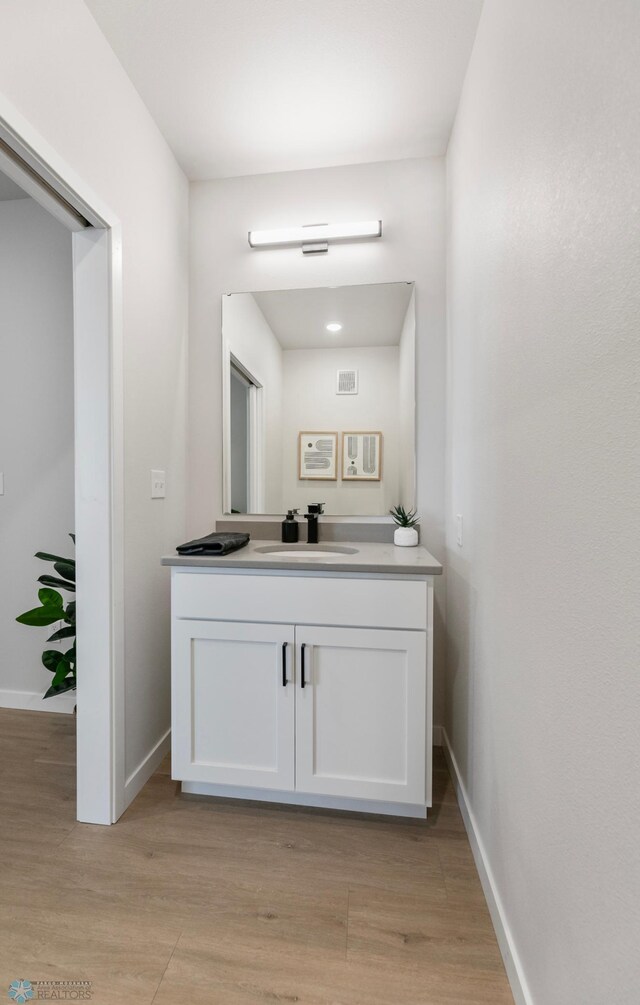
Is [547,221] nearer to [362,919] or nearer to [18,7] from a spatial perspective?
[18,7]

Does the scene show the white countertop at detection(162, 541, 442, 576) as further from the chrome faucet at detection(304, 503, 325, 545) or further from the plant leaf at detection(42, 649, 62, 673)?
the plant leaf at detection(42, 649, 62, 673)

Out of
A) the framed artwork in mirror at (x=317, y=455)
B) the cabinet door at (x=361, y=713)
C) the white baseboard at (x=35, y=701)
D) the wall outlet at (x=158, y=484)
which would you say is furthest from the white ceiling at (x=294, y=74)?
the white baseboard at (x=35, y=701)

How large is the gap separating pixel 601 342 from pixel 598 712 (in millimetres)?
542

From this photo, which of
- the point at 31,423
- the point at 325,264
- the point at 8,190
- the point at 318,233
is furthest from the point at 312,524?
the point at 8,190

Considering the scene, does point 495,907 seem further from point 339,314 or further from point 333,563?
point 339,314

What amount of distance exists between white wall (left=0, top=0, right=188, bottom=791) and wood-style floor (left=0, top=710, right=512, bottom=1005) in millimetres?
328

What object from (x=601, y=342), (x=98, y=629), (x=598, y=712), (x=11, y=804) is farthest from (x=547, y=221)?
(x=11, y=804)

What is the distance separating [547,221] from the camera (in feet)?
2.87

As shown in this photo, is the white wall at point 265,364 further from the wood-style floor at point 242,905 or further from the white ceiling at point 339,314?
the wood-style floor at point 242,905

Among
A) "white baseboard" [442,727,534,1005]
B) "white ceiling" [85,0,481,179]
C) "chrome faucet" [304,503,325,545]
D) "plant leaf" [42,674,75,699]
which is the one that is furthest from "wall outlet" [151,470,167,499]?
"white baseboard" [442,727,534,1005]

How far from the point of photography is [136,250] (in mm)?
1720

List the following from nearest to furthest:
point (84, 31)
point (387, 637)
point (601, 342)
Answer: point (601, 342) < point (84, 31) < point (387, 637)

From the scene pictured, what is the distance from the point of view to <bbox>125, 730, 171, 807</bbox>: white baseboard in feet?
5.48

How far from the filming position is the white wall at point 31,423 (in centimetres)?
234
